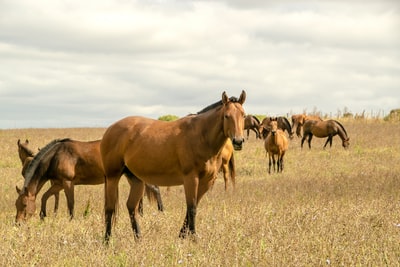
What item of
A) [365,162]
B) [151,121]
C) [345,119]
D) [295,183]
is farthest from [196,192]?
[345,119]

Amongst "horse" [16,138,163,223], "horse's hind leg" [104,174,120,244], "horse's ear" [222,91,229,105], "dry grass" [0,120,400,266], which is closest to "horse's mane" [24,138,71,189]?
"horse" [16,138,163,223]

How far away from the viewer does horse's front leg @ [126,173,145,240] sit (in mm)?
9047

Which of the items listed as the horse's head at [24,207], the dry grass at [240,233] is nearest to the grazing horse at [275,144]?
the dry grass at [240,233]

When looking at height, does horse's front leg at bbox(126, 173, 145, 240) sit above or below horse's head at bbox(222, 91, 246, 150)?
below

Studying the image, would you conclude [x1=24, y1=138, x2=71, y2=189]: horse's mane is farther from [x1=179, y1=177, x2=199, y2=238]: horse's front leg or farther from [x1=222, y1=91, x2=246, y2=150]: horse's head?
[x1=222, y1=91, x2=246, y2=150]: horse's head

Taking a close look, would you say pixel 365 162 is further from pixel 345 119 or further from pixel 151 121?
pixel 345 119

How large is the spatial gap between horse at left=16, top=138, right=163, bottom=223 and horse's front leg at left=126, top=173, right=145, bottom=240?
10.1ft

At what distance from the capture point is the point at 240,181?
19391 millimetres

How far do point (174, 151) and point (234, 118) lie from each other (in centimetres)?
110

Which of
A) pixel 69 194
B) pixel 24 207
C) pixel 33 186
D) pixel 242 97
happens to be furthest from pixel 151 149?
pixel 69 194

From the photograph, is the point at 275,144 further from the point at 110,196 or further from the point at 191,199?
the point at 191,199

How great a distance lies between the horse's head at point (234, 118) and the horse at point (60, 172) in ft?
15.8

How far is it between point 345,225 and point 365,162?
15864mm

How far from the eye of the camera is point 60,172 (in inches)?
512
